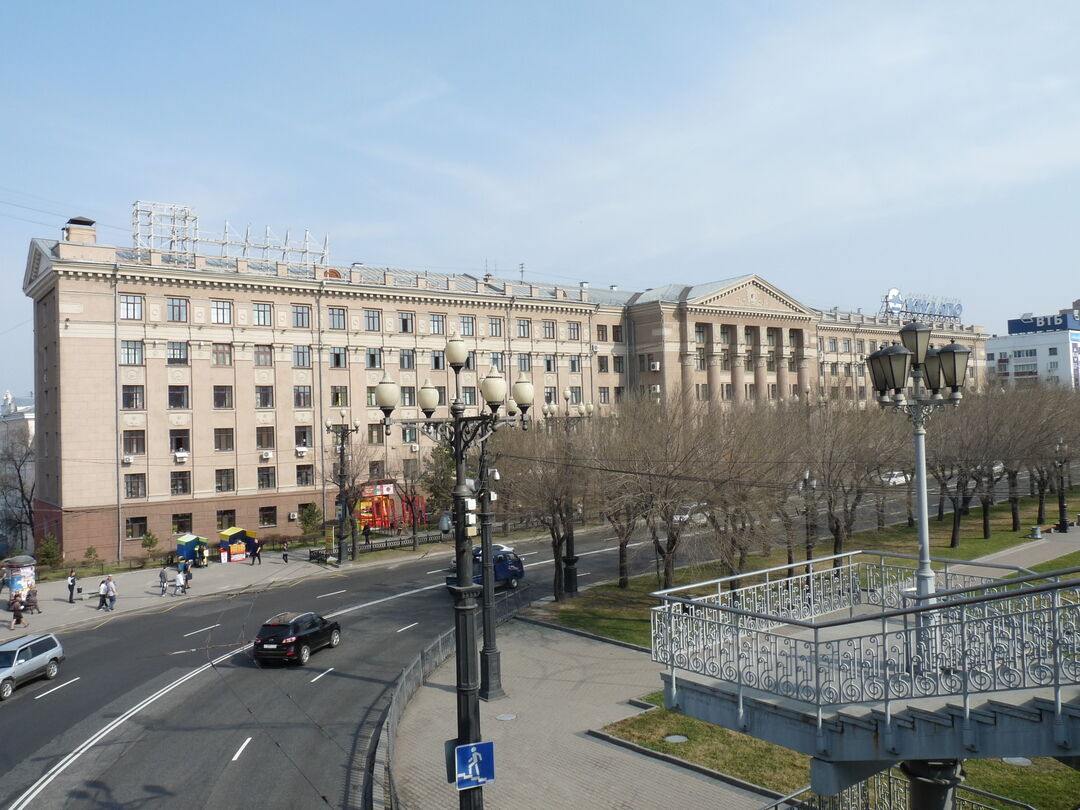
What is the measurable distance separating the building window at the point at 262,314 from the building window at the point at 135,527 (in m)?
13.0

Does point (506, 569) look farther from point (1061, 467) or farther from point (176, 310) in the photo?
point (1061, 467)

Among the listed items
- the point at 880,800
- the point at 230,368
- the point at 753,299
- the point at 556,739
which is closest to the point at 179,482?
the point at 230,368

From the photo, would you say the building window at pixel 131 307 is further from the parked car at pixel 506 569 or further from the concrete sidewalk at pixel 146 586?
the parked car at pixel 506 569

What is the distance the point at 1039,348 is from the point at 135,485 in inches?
5632

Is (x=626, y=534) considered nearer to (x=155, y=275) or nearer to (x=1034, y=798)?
(x=1034, y=798)

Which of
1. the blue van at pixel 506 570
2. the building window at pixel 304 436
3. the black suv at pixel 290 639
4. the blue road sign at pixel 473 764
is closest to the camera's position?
the blue road sign at pixel 473 764

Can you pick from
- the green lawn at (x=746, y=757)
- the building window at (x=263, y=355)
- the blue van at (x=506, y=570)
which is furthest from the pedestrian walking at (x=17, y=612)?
the building window at (x=263, y=355)

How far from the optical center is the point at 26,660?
67.4ft

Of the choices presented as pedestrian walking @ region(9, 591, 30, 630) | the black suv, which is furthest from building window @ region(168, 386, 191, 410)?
the black suv

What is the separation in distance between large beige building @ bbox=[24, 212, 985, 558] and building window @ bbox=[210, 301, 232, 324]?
0.07m

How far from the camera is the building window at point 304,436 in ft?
161

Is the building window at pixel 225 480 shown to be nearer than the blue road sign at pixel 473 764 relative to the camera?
No

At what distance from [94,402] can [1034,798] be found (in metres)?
44.1

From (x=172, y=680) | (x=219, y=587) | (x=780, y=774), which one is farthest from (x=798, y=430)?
(x=219, y=587)
